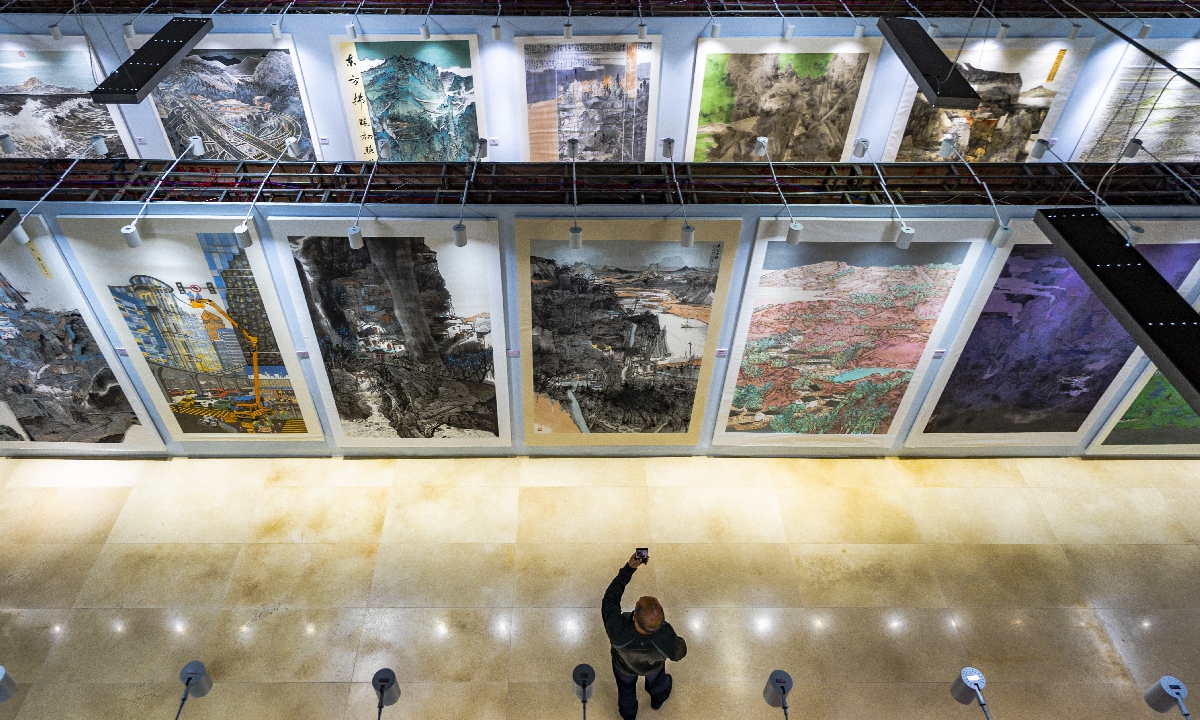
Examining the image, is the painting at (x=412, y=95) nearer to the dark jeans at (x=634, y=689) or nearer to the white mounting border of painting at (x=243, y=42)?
the white mounting border of painting at (x=243, y=42)

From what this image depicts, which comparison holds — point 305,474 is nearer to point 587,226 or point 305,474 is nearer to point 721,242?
point 587,226

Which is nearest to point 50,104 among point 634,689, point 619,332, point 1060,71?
point 619,332

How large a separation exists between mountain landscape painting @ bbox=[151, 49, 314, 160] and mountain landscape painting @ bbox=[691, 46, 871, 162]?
19.3 feet

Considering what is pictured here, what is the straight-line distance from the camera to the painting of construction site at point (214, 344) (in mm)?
6074

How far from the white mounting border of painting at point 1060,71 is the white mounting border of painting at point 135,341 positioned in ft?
29.2

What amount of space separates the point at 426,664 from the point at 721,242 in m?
4.85

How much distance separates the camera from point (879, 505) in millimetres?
7348

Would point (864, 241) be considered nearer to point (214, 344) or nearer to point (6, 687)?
point (214, 344)

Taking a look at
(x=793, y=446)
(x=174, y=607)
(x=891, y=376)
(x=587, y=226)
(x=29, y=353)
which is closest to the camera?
(x=587, y=226)

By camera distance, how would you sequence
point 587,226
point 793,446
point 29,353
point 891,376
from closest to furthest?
point 587,226 < point 29,353 < point 891,376 < point 793,446

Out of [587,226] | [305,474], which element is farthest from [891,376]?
[305,474]

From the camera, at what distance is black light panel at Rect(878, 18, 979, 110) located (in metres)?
4.97

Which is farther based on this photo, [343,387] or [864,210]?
[343,387]

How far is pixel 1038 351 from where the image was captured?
22.4ft
